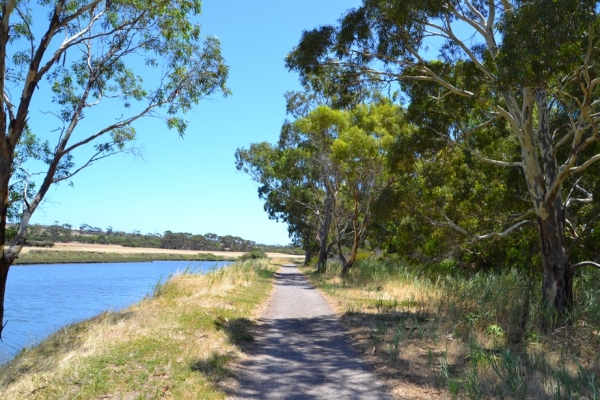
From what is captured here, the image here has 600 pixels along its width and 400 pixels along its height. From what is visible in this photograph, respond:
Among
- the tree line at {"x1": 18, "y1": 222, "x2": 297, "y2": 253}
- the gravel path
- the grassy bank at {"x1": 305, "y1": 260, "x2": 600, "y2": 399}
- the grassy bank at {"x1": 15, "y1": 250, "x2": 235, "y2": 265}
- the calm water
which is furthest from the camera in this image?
the tree line at {"x1": 18, "y1": 222, "x2": 297, "y2": 253}

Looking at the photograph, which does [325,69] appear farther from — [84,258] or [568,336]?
[84,258]

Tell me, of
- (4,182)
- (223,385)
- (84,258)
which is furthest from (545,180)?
(84,258)

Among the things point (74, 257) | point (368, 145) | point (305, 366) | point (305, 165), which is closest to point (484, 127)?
point (368, 145)

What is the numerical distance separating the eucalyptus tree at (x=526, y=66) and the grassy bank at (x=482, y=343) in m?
0.75

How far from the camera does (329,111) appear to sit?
22.1m

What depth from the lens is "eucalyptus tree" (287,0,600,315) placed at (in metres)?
6.99

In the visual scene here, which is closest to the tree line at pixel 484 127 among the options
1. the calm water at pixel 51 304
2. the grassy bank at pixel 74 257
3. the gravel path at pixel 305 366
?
A: the gravel path at pixel 305 366

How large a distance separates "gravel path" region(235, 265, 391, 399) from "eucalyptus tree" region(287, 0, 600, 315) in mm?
4099

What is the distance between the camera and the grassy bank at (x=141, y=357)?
5543 millimetres

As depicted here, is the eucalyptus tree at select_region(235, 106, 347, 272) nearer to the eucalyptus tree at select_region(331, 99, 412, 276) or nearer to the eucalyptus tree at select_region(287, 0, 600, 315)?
the eucalyptus tree at select_region(331, 99, 412, 276)

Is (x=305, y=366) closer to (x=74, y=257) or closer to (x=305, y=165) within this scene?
(x=305, y=165)

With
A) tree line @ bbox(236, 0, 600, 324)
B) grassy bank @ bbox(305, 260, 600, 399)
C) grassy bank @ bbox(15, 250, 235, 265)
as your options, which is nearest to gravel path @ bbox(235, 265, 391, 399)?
grassy bank @ bbox(305, 260, 600, 399)

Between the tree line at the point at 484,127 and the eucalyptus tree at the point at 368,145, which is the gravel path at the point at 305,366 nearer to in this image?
the tree line at the point at 484,127

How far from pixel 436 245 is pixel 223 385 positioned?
44.0 feet
